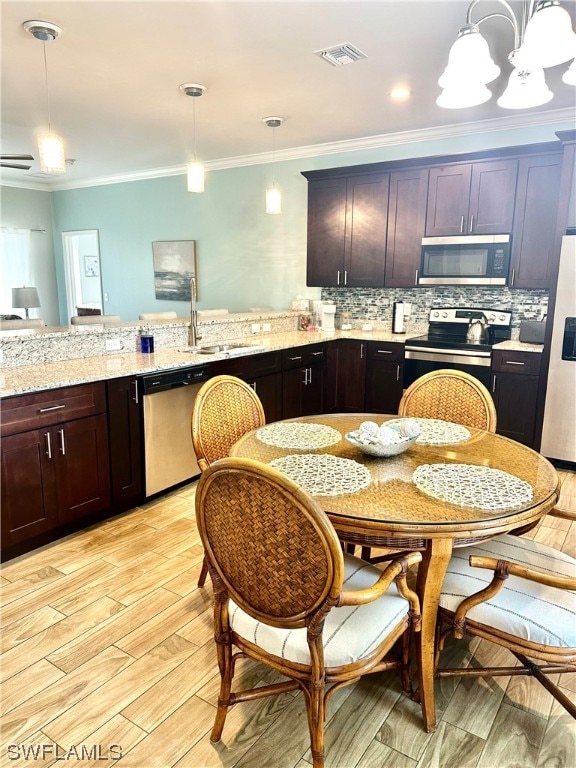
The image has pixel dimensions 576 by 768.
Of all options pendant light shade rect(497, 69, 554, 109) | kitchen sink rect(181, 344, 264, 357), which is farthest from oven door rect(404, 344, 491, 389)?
pendant light shade rect(497, 69, 554, 109)

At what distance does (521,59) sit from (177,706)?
96.1 inches

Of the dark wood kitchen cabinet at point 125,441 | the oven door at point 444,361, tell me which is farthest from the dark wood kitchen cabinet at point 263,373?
the oven door at point 444,361

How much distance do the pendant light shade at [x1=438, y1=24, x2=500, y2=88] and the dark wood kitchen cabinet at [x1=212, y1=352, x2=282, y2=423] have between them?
2138mm

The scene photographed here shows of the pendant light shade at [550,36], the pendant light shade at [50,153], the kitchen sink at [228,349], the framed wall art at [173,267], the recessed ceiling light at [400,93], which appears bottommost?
the kitchen sink at [228,349]

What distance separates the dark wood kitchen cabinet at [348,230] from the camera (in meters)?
4.57

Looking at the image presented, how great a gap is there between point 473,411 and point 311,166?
368cm

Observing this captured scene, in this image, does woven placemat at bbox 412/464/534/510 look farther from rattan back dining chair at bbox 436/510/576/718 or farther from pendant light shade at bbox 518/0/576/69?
pendant light shade at bbox 518/0/576/69

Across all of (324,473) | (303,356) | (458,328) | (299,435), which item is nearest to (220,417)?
(299,435)

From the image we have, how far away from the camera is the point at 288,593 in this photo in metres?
1.20

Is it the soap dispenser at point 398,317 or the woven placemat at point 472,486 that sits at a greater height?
the soap dispenser at point 398,317

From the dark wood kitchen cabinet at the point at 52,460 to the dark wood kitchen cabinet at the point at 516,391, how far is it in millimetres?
2880

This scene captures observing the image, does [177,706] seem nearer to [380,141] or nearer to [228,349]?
[228,349]

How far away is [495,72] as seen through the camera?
5.87ft

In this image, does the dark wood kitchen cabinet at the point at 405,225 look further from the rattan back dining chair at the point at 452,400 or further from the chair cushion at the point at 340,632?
the chair cushion at the point at 340,632
